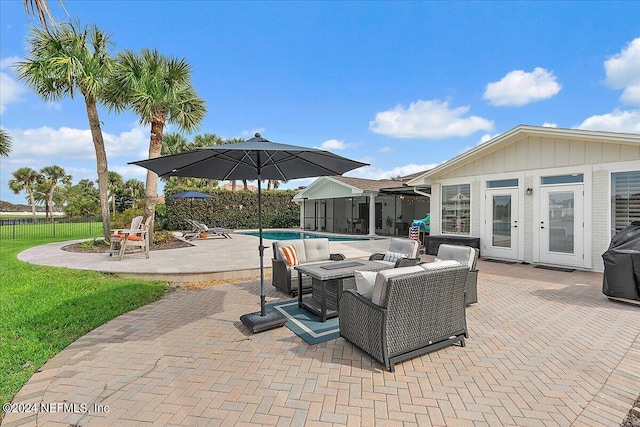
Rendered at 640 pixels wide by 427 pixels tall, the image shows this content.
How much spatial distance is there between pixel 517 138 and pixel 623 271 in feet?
16.7

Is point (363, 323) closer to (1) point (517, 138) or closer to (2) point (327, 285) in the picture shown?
(2) point (327, 285)

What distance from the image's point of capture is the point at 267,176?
17.4 feet

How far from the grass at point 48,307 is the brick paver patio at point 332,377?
222mm

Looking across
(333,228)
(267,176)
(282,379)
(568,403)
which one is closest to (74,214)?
(333,228)

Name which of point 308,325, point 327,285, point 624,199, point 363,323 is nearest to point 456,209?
point 624,199

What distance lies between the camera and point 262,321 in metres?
4.09

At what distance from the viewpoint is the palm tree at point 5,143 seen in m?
15.1

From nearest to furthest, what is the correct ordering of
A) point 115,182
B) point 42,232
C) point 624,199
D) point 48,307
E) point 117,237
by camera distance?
point 48,307 < point 624,199 < point 117,237 < point 42,232 < point 115,182

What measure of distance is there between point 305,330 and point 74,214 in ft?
109

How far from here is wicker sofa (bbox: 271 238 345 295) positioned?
5.59m

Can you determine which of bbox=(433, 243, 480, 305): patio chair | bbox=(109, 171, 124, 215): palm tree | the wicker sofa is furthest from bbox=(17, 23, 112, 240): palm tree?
bbox=(109, 171, 124, 215): palm tree

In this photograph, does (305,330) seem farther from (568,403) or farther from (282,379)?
(568,403)

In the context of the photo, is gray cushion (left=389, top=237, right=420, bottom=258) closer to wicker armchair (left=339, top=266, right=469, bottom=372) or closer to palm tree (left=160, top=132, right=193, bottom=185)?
wicker armchair (left=339, top=266, right=469, bottom=372)

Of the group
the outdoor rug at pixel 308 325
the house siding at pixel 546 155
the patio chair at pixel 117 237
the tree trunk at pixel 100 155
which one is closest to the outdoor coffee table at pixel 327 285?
the outdoor rug at pixel 308 325
